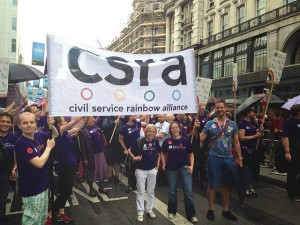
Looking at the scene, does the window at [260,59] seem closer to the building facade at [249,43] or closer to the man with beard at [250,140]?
the building facade at [249,43]

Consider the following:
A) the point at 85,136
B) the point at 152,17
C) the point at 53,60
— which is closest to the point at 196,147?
the point at 85,136

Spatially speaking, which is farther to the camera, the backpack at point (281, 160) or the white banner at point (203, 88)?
the white banner at point (203, 88)

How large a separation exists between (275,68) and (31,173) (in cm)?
568

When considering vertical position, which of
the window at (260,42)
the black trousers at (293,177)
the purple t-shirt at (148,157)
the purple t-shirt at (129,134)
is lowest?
the black trousers at (293,177)

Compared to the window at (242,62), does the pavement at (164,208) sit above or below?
below

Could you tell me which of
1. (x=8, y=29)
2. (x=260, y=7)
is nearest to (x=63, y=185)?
(x=260, y=7)

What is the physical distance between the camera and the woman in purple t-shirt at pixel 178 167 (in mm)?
5141

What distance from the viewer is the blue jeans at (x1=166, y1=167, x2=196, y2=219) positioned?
202 inches

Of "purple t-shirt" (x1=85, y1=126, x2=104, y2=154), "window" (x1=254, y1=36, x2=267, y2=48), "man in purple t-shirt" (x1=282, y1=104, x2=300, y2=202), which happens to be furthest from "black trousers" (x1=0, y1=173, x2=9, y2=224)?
"window" (x1=254, y1=36, x2=267, y2=48)

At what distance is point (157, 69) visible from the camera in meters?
4.90

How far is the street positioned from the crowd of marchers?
184mm

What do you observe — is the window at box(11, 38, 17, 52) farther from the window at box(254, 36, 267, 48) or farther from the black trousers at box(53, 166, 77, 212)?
the black trousers at box(53, 166, 77, 212)

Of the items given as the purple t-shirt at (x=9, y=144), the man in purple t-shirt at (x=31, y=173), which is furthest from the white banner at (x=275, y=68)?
the purple t-shirt at (x=9, y=144)

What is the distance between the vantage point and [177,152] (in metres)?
5.30
